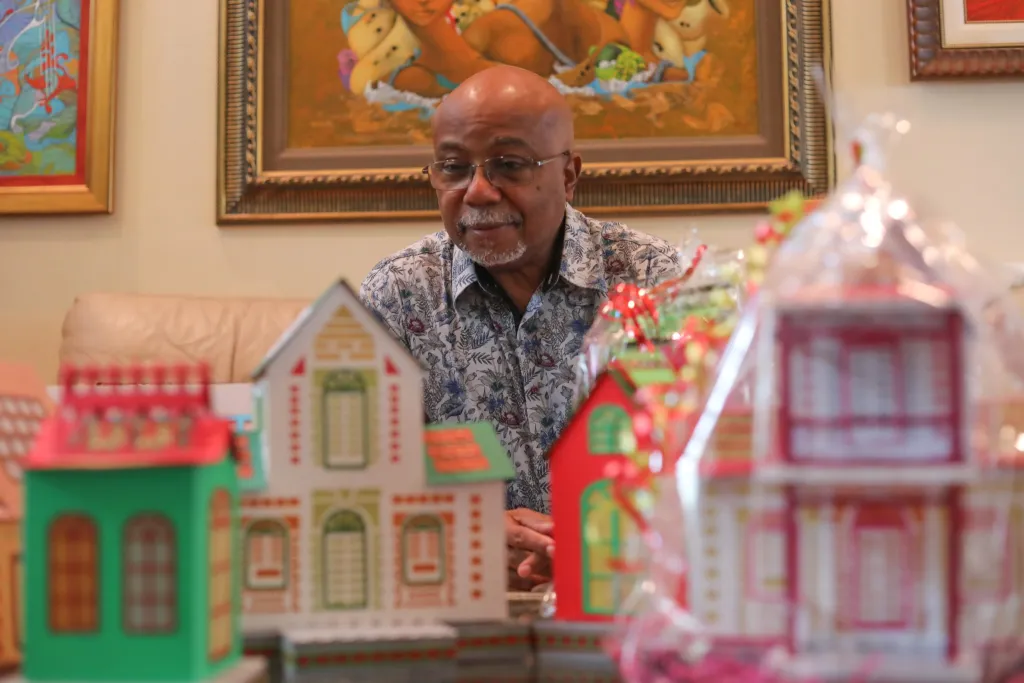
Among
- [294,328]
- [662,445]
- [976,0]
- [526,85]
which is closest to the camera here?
[662,445]

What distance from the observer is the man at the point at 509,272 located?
189 centimetres

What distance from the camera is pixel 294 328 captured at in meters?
0.92

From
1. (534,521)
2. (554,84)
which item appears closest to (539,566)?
(534,521)

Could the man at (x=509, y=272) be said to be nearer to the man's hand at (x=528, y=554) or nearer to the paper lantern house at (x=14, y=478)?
the man's hand at (x=528, y=554)

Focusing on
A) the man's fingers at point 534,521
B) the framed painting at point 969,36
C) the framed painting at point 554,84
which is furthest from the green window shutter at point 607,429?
the framed painting at point 969,36

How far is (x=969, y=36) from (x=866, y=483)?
2.10m

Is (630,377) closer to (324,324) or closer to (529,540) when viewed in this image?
(324,324)

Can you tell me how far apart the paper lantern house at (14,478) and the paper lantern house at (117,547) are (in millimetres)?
33

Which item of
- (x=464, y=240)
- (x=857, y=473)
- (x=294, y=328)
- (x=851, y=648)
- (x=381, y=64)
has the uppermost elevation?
(x=381, y=64)

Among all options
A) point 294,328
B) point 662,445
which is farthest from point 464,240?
point 662,445

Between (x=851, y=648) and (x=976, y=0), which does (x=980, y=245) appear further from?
(x=851, y=648)

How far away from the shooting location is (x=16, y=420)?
0.96m

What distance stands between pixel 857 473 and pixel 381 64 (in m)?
2.11

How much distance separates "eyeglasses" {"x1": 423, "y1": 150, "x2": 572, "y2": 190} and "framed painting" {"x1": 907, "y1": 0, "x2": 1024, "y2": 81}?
113 cm
